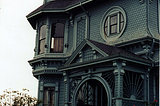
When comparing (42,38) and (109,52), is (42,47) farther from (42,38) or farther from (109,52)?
(109,52)

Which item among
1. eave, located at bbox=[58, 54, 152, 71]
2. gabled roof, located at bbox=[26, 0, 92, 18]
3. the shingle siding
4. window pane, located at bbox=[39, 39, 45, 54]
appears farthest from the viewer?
window pane, located at bbox=[39, 39, 45, 54]

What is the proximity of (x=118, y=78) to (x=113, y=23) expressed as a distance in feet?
16.2

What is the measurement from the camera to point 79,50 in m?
17.8

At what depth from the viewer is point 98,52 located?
16828 mm

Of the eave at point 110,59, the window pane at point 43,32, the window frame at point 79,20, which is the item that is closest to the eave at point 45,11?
the window frame at point 79,20

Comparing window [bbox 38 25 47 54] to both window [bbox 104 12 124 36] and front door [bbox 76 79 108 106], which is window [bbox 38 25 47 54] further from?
front door [bbox 76 79 108 106]

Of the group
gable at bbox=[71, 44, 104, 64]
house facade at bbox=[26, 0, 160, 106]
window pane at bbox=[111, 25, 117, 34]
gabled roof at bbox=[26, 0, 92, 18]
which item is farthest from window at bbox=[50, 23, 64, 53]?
gable at bbox=[71, 44, 104, 64]

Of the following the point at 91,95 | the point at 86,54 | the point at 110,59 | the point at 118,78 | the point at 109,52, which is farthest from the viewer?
the point at 91,95

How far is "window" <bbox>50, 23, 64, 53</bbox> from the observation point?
881 inches

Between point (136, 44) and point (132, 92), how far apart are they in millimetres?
2927

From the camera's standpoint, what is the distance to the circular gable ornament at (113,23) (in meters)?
19.2

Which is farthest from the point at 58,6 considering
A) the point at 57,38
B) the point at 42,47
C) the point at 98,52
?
the point at 98,52

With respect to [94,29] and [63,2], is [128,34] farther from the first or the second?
[63,2]

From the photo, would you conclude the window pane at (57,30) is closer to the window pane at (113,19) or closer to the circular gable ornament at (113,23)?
the circular gable ornament at (113,23)
